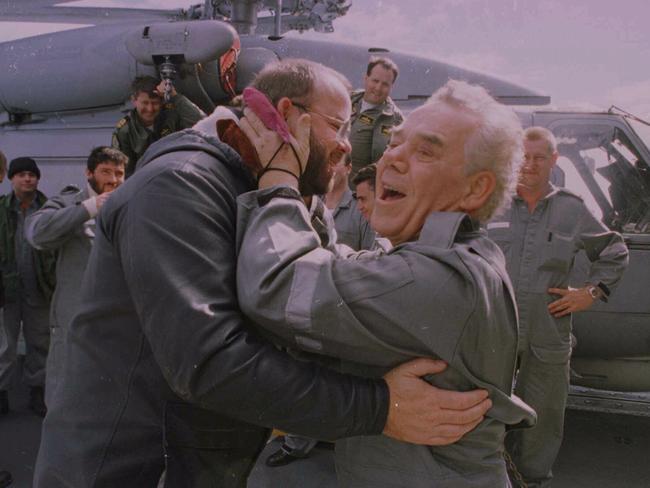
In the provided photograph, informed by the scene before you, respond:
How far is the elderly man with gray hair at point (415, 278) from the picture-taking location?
1.17 meters

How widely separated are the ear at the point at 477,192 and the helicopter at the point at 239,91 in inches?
115

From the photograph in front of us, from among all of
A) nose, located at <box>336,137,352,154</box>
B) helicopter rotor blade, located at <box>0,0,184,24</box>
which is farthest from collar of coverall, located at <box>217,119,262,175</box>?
helicopter rotor blade, located at <box>0,0,184,24</box>

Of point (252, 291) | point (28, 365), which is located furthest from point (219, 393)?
point (28, 365)

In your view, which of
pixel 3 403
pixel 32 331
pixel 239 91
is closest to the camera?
pixel 3 403

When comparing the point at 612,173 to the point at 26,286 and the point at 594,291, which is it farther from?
the point at 26,286

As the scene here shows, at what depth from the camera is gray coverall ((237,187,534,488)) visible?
1.17 meters

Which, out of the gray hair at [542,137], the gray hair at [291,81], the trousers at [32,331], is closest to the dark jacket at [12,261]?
the trousers at [32,331]

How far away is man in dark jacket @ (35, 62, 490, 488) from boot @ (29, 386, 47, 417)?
371 centimetres

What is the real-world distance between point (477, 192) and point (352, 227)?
9.47 ft

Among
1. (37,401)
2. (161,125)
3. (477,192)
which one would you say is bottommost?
(37,401)

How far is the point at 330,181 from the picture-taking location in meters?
1.62

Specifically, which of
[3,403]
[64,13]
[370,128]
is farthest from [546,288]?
[64,13]

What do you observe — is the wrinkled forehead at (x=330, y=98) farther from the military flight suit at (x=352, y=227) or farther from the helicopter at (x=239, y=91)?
the helicopter at (x=239, y=91)

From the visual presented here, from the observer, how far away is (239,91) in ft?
19.2
